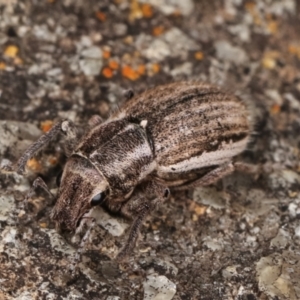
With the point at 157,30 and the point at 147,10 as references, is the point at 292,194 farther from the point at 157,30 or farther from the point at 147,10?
the point at 147,10

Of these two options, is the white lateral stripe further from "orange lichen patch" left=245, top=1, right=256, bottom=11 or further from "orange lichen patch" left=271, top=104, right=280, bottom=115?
"orange lichen patch" left=245, top=1, right=256, bottom=11

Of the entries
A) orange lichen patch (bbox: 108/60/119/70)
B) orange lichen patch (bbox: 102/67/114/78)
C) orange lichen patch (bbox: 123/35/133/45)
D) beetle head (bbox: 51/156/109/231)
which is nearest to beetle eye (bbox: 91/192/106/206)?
beetle head (bbox: 51/156/109/231)

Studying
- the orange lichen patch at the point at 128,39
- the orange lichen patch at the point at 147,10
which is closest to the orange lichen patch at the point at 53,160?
the orange lichen patch at the point at 128,39

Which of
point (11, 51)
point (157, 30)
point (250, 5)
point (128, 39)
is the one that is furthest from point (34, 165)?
point (250, 5)

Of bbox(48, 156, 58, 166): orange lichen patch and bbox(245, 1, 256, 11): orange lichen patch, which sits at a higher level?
bbox(245, 1, 256, 11): orange lichen patch

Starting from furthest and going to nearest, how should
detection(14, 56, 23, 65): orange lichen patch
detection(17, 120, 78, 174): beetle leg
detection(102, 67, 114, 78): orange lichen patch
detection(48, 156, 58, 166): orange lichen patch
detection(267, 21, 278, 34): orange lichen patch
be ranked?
detection(267, 21, 278, 34): orange lichen patch
detection(102, 67, 114, 78): orange lichen patch
detection(14, 56, 23, 65): orange lichen patch
detection(48, 156, 58, 166): orange lichen patch
detection(17, 120, 78, 174): beetle leg

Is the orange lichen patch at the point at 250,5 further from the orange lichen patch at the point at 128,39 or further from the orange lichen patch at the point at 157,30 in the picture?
the orange lichen patch at the point at 128,39

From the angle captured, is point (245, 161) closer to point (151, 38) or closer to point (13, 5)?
point (151, 38)
